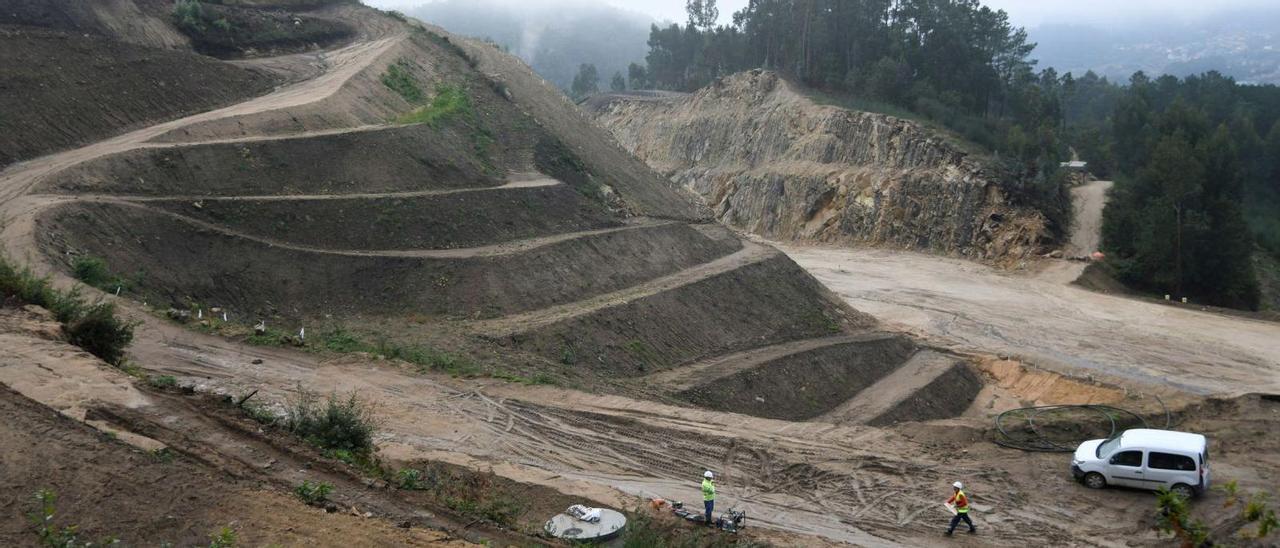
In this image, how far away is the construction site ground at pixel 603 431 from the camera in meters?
10.1

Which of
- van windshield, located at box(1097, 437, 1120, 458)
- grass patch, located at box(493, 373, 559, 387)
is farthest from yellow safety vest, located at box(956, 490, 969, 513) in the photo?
grass patch, located at box(493, 373, 559, 387)

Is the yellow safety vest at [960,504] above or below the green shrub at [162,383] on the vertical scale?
below

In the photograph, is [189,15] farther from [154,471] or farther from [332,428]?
[154,471]

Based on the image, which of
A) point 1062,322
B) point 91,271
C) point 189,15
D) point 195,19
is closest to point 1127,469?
point 1062,322

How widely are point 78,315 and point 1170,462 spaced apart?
19.1 meters

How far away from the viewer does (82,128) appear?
2627 cm

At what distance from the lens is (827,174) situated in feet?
186

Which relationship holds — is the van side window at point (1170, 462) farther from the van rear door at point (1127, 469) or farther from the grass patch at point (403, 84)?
the grass patch at point (403, 84)

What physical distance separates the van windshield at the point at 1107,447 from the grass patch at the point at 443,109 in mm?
22783

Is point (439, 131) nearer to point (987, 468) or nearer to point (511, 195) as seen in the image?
point (511, 195)

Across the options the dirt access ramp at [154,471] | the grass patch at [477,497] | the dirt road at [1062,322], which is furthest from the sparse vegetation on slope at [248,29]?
the grass patch at [477,497]

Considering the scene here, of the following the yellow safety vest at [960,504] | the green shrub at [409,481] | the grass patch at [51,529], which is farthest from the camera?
the yellow safety vest at [960,504]

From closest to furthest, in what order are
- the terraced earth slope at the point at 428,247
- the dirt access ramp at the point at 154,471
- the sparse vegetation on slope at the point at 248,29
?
the dirt access ramp at the point at 154,471
the terraced earth slope at the point at 428,247
the sparse vegetation on slope at the point at 248,29

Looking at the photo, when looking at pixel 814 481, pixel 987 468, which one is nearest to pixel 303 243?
pixel 814 481
